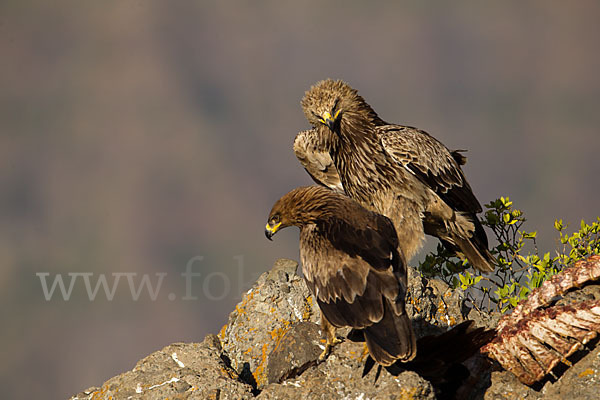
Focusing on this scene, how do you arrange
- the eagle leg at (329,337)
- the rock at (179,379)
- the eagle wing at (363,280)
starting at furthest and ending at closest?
the eagle leg at (329,337) < the rock at (179,379) < the eagle wing at (363,280)

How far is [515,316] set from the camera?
637 cm

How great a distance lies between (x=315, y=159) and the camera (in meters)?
10.6

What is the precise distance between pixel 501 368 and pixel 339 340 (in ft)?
5.52

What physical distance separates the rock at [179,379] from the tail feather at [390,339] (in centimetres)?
147

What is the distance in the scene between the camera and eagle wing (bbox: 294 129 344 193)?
10.5 metres

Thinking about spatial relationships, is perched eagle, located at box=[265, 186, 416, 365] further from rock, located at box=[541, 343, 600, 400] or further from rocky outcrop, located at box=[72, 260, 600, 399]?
rock, located at box=[541, 343, 600, 400]

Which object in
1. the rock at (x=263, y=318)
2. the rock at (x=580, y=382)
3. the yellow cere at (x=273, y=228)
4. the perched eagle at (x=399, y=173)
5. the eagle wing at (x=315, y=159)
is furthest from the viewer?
the eagle wing at (x=315, y=159)

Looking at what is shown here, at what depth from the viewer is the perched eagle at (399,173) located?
9.17 meters

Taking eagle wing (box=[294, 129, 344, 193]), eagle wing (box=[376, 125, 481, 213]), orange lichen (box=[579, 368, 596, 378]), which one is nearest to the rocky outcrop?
orange lichen (box=[579, 368, 596, 378])

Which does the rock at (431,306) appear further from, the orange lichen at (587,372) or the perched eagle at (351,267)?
the orange lichen at (587,372)

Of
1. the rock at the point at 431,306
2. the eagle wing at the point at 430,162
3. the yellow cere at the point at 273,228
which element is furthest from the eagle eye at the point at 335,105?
the rock at the point at 431,306

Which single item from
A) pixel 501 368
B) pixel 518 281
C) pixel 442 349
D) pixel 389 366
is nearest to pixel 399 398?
pixel 389 366

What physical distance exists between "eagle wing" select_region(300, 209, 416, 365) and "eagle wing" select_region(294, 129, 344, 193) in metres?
3.80

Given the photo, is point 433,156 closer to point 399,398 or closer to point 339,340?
point 339,340
